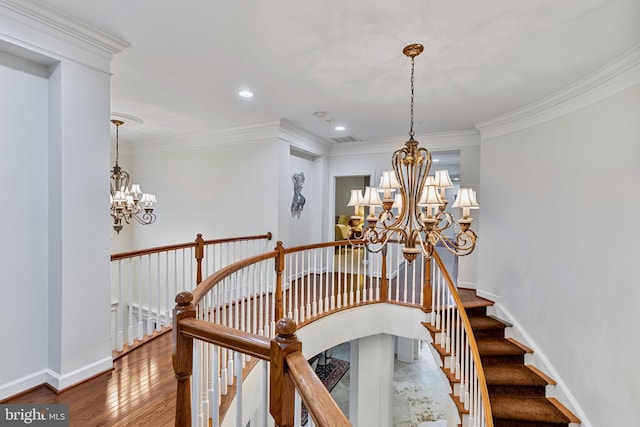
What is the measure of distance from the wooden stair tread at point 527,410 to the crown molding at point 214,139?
4.56 metres

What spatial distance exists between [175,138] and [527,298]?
6.28 metres

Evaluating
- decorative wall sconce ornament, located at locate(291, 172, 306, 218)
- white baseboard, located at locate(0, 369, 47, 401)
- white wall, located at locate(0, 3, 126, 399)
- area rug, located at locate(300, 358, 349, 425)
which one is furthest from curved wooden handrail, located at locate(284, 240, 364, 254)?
area rug, located at locate(300, 358, 349, 425)

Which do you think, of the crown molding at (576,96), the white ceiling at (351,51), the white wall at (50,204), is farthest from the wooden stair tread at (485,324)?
the white wall at (50,204)

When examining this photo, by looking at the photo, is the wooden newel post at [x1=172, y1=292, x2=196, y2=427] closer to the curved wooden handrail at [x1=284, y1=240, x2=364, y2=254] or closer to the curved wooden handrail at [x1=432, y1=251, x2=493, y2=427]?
the curved wooden handrail at [x1=284, y1=240, x2=364, y2=254]

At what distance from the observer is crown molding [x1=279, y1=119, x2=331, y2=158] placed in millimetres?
4680

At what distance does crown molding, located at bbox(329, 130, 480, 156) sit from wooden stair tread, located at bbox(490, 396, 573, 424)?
375cm

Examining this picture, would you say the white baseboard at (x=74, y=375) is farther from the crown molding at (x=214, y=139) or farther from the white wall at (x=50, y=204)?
the crown molding at (x=214, y=139)

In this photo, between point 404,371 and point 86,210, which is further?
point 404,371

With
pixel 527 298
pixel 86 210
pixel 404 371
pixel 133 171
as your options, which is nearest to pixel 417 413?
pixel 404 371

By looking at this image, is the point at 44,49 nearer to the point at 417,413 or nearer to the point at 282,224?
the point at 282,224

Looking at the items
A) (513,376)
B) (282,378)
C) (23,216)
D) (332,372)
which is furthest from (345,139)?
(332,372)

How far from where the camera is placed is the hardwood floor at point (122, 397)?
1862 millimetres

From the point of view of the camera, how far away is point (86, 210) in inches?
87.0

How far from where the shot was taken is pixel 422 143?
541cm
